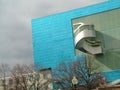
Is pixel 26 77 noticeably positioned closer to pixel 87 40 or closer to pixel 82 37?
pixel 82 37

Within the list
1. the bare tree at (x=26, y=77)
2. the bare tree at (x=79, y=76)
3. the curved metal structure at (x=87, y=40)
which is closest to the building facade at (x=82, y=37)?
the curved metal structure at (x=87, y=40)

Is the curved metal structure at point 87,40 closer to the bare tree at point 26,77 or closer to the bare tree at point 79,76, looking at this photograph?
the bare tree at point 79,76

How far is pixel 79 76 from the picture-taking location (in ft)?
254

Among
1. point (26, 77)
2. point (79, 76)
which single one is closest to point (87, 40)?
point (79, 76)

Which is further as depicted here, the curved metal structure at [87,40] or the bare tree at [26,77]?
the curved metal structure at [87,40]

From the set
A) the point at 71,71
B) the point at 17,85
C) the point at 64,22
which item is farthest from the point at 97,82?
the point at 64,22

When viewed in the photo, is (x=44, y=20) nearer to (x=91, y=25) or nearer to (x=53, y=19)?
(x=53, y=19)

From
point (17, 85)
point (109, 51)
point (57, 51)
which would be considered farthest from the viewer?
point (57, 51)

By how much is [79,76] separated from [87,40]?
21318 mm

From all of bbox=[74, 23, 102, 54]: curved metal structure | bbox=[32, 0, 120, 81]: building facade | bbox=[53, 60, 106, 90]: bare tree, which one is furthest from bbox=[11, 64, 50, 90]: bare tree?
bbox=[74, 23, 102, 54]: curved metal structure

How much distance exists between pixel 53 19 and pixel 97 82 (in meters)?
36.1

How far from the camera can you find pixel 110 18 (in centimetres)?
9519

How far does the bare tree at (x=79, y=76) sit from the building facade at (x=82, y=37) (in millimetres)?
8822

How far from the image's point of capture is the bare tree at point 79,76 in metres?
74.7
